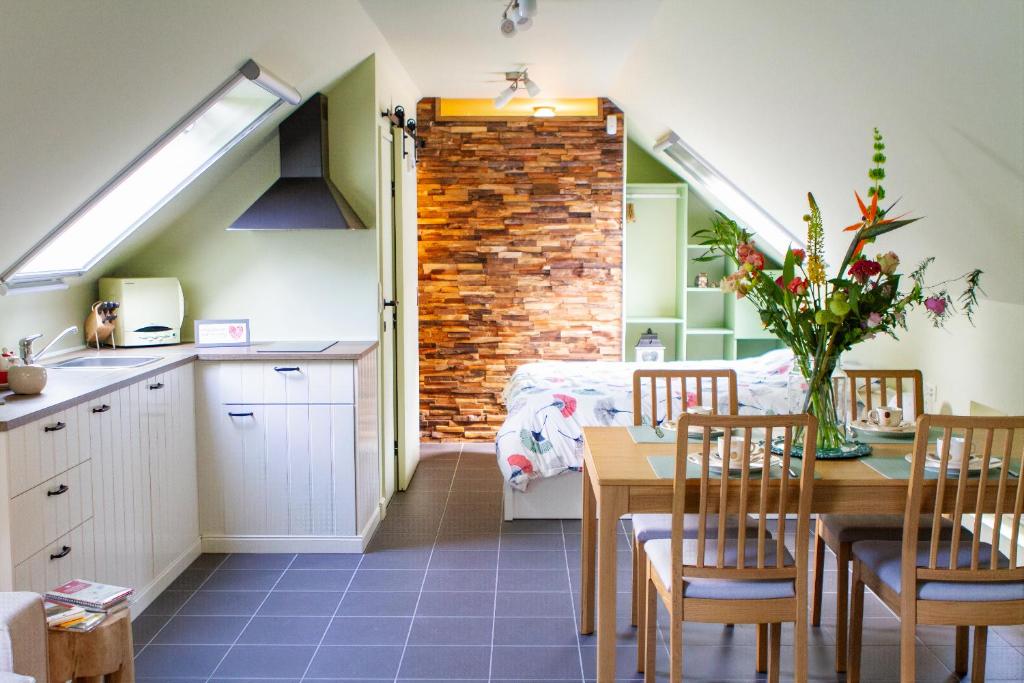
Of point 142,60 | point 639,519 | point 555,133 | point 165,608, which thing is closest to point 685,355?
point 555,133

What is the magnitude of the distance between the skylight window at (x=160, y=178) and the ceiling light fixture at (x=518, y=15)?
953 millimetres

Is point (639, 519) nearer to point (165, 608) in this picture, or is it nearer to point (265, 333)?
point (165, 608)

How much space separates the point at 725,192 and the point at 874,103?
10.2ft

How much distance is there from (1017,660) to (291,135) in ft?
11.8

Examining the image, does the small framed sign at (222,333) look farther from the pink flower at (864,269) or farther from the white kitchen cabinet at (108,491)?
the pink flower at (864,269)

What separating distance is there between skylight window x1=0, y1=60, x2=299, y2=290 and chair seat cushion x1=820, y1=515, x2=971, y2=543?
2.68 metres

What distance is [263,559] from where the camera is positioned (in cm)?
391

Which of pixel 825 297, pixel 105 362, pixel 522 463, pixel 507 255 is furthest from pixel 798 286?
pixel 507 255

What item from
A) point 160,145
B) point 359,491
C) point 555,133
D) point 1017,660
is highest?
point 555,133

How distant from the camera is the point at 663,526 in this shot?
2.87 meters

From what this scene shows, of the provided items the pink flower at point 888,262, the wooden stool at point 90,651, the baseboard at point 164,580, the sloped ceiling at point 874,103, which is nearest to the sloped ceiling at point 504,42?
the sloped ceiling at point 874,103

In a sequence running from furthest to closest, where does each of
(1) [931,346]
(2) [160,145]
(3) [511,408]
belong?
(3) [511,408]
(1) [931,346]
(2) [160,145]

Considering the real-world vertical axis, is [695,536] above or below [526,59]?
below

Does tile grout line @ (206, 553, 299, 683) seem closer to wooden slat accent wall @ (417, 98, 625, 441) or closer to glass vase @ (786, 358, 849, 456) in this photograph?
glass vase @ (786, 358, 849, 456)
